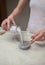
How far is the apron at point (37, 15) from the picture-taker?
880mm

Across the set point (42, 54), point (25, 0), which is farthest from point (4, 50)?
point (25, 0)

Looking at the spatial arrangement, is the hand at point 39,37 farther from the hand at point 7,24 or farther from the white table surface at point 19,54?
the hand at point 7,24

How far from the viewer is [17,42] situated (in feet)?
2.54

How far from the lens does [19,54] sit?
0.68 metres

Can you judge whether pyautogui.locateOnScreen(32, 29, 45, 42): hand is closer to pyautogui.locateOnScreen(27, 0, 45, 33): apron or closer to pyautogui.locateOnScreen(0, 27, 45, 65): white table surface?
pyautogui.locateOnScreen(0, 27, 45, 65): white table surface

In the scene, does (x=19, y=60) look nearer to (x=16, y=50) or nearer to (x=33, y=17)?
(x=16, y=50)

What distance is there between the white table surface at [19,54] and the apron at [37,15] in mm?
180

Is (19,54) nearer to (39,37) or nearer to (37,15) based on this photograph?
(39,37)

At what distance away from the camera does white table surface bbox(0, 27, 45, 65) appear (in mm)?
641

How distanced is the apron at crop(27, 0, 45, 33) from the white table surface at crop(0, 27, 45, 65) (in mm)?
180

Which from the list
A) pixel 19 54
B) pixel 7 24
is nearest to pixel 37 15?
pixel 7 24

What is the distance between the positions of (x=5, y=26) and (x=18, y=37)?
10cm

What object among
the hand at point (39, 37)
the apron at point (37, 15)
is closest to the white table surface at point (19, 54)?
the hand at point (39, 37)

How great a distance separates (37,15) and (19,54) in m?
0.30
